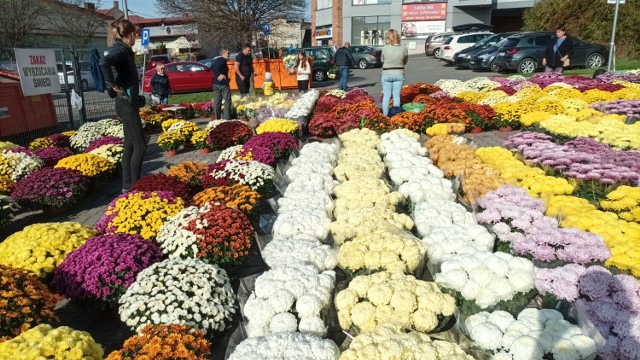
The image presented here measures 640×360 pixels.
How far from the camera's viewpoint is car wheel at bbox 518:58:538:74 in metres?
20.6

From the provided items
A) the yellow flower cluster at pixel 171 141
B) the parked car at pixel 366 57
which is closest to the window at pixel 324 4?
the parked car at pixel 366 57

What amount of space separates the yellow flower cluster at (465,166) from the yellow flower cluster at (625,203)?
1079mm

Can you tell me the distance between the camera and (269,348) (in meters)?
2.74

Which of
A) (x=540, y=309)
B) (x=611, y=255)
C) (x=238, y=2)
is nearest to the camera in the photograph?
(x=540, y=309)

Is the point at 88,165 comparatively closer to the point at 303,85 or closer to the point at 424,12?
the point at 303,85

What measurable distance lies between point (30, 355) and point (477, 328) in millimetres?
2629

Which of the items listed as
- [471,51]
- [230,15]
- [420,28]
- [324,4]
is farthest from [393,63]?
[324,4]

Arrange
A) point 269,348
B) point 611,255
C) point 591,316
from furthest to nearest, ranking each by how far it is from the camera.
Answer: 1. point 611,255
2. point 591,316
3. point 269,348

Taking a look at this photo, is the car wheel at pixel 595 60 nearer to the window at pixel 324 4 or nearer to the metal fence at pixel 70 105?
the metal fence at pixel 70 105

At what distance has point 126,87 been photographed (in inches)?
228

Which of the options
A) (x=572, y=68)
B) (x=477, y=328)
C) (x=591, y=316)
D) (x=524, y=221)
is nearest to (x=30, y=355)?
(x=477, y=328)

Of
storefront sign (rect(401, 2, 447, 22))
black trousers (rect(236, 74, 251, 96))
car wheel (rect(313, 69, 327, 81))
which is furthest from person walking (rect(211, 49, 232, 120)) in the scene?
storefront sign (rect(401, 2, 447, 22))

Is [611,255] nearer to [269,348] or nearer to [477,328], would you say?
[477,328]

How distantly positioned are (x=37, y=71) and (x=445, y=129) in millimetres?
9738
